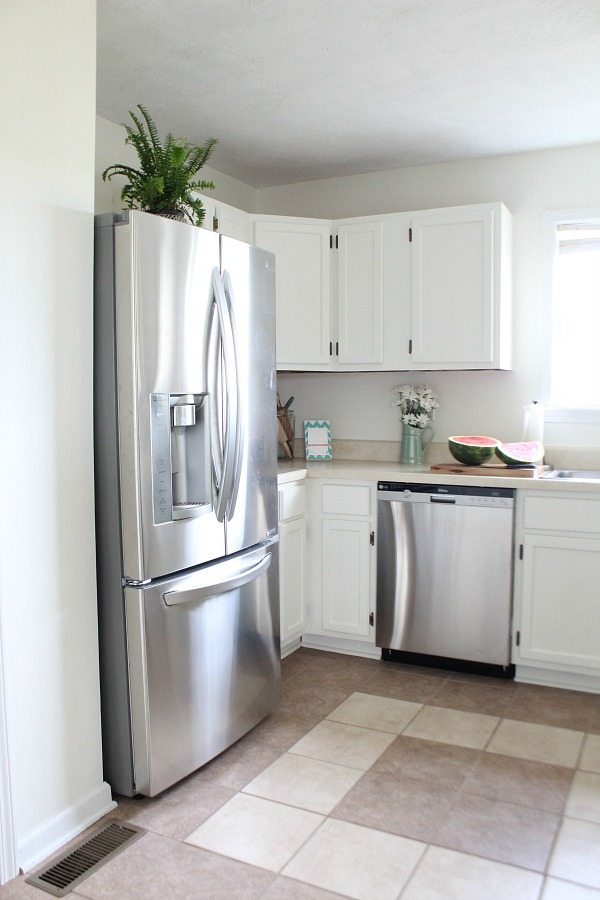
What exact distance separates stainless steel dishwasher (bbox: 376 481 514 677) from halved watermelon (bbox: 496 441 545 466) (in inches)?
9.2

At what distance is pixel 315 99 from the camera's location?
3137 millimetres

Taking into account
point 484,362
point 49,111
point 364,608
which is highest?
point 49,111

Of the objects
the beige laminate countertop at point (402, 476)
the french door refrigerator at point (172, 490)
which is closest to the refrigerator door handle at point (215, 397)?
the french door refrigerator at point (172, 490)

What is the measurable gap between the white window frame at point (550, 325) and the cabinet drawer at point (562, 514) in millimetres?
709

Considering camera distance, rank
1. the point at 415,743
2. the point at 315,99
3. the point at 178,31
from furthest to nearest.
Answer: the point at 315,99, the point at 415,743, the point at 178,31

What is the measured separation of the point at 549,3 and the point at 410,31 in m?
0.44

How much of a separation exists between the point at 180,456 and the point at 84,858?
3.82 ft

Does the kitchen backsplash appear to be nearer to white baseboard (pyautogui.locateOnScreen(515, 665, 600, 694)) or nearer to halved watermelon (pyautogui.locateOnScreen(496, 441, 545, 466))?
halved watermelon (pyautogui.locateOnScreen(496, 441, 545, 466))

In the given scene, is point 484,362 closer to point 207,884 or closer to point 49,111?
point 49,111

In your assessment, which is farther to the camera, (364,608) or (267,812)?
(364,608)

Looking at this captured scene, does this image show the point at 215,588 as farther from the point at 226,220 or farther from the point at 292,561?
the point at 226,220

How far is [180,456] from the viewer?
246 cm

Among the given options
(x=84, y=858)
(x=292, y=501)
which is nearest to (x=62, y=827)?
(x=84, y=858)

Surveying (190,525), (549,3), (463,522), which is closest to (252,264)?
(190,525)
